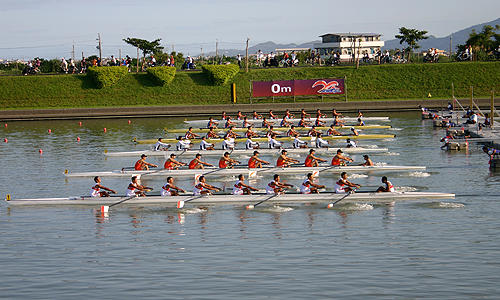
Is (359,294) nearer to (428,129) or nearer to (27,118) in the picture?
(428,129)

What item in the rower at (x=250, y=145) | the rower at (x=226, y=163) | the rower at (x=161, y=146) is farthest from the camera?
the rower at (x=161, y=146)

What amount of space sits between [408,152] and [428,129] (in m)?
11.3

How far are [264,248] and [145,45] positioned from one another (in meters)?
61.3

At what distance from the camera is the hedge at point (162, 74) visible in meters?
63.3

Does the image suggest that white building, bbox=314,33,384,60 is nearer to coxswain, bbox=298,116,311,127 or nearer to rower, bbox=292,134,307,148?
coxswain, bbox=298,116,311,127

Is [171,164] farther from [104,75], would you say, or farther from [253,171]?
[104,75]


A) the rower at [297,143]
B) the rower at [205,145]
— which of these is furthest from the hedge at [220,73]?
the rower at [297,143]

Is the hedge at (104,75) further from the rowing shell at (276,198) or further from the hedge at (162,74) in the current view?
the rowing shell at (276,198)

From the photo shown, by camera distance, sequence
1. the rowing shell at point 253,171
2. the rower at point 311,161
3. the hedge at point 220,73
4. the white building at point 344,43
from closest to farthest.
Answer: the rowing shell at point 253,171 → the rower at point 311,161 → the hedge at point 220,73 → the white building at point 344,43

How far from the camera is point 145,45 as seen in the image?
242 ft

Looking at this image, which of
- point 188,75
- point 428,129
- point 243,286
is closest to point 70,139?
point 188,75

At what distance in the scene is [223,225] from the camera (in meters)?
19.7

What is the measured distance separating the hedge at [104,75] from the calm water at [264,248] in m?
38.1

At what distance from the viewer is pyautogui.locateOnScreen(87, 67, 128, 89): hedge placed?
6338cm
